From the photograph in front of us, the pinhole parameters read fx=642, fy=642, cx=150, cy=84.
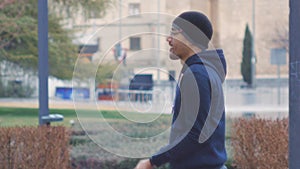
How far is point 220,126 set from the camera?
3.68 m

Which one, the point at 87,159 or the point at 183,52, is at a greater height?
the point at 183,52

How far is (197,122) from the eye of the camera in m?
3.46

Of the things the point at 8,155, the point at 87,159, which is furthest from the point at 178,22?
the point at 87,159

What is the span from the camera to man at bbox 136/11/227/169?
11.3 ft

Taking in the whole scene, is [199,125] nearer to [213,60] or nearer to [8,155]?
[213,60]

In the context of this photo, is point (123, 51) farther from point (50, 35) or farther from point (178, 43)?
point (50, 35)

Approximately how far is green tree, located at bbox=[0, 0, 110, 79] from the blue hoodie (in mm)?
18047

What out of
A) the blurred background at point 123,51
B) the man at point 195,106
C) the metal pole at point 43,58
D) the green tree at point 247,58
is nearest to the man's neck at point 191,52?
the man at point 195,106

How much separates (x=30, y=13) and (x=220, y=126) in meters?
20.1

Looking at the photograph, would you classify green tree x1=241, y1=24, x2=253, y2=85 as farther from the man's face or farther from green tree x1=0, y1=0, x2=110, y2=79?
the man's face

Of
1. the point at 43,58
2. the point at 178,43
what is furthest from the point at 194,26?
the point at 43,58

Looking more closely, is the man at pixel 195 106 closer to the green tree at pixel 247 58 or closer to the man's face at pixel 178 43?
the man's face at pixel 178 43
